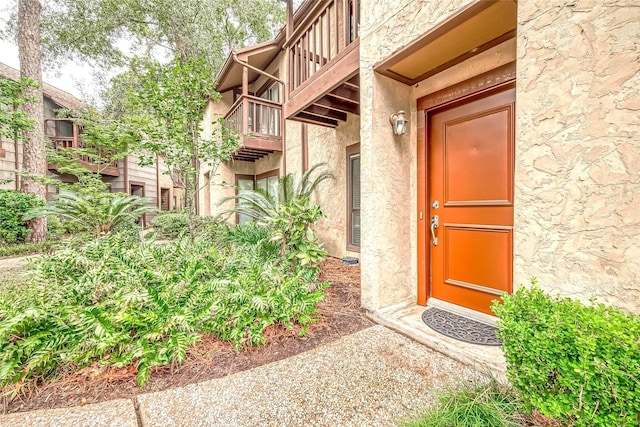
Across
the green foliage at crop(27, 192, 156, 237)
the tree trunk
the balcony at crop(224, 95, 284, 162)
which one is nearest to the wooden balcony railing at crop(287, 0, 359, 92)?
the balcony at crop(224, 95, 284, 162)

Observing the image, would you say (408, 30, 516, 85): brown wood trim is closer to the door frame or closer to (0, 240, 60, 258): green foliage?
the door frame

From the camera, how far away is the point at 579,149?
60.4 inches

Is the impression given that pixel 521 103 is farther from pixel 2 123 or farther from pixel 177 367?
pixel 2 123

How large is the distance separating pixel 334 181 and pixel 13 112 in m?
7.60

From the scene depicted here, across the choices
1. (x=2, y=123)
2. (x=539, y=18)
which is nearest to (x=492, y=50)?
(x=539, y=18)

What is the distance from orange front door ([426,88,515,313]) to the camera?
8.09ft

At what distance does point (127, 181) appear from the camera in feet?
41.0

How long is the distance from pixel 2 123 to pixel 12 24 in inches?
255

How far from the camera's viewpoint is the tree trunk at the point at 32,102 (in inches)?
265

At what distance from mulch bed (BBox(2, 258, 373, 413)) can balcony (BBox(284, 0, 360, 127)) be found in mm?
2848

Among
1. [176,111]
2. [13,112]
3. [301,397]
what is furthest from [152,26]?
[301,397]

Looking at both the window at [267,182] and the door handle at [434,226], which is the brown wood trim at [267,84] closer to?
the window at [267,182]

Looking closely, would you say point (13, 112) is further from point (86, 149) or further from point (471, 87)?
point (471, 87)

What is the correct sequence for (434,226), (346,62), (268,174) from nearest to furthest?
(434,226)
(346,62)
(268,174)
